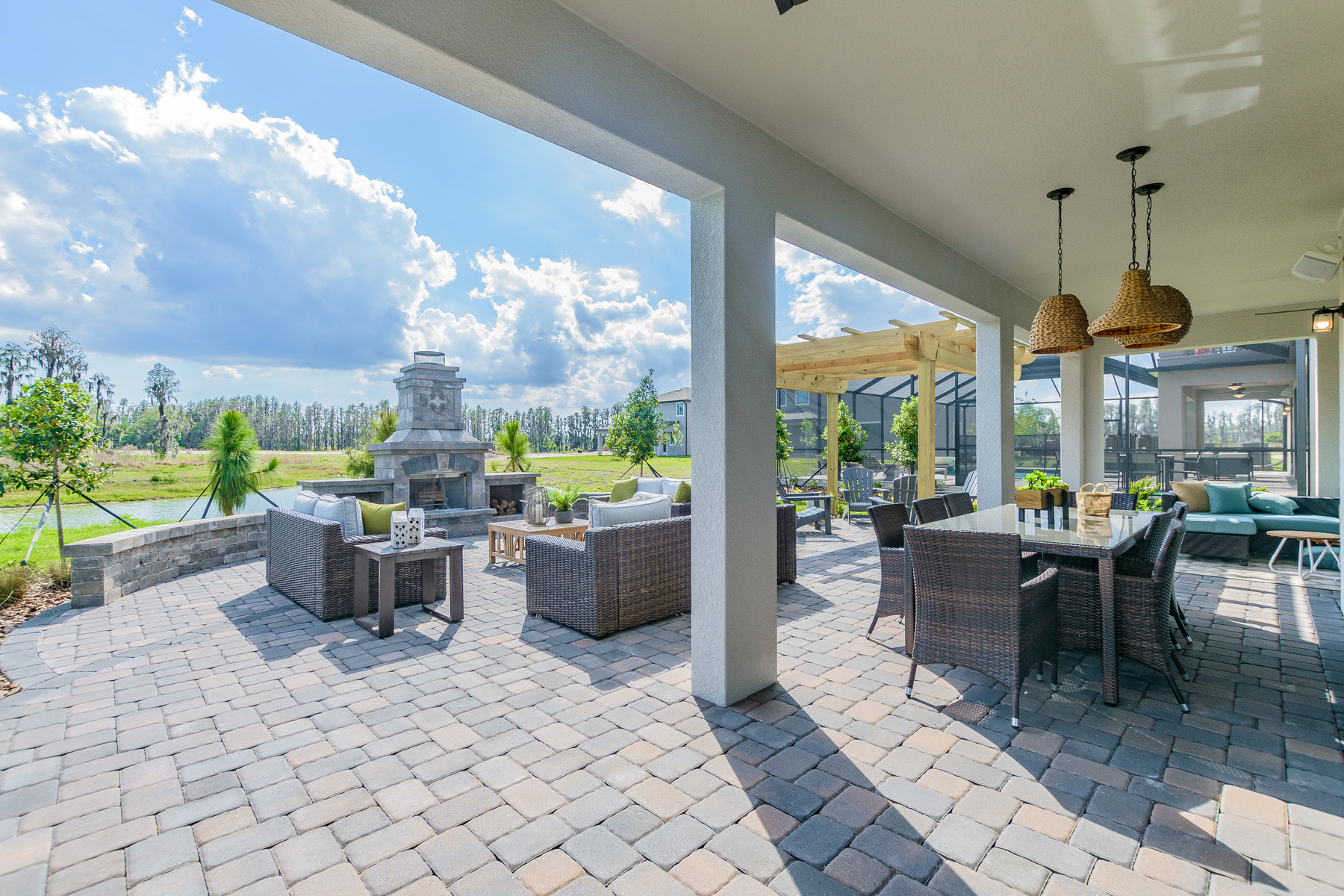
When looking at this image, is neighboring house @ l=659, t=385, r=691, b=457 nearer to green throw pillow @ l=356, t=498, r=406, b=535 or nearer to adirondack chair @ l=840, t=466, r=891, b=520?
adirondack chair @ l=840, t=466, r=891, b=520

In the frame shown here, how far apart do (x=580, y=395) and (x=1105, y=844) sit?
14045 millimetres

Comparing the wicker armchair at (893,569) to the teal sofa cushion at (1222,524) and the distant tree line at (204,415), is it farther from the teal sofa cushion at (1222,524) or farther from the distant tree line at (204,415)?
the distant tree line at (204,415)

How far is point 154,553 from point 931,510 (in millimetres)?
6462

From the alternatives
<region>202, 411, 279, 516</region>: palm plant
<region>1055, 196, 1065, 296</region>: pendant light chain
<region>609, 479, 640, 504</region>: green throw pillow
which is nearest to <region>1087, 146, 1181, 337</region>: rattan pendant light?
<region>1055, 196, 1065, 296</region>: pendant light chain

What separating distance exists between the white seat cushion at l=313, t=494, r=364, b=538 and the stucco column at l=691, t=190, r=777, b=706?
10.1 ft

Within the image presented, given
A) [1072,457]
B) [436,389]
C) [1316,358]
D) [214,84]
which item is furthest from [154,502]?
[1316,358]

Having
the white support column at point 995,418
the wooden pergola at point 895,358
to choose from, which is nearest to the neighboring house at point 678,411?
the wooden pergola at point 895,358

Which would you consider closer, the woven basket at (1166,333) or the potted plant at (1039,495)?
the woven basket at (1166,333)

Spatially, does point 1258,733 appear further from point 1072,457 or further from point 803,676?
point 1072,457

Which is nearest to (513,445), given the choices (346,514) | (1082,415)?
(346,514)

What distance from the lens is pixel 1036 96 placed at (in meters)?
2.59

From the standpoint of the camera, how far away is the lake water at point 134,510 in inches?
215

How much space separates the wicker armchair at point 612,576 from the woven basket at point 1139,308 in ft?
9.54

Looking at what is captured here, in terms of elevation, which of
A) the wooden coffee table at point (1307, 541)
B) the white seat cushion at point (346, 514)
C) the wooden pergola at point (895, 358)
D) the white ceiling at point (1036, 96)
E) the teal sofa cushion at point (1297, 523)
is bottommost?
the wooden coffee table at point (1307, 541)
